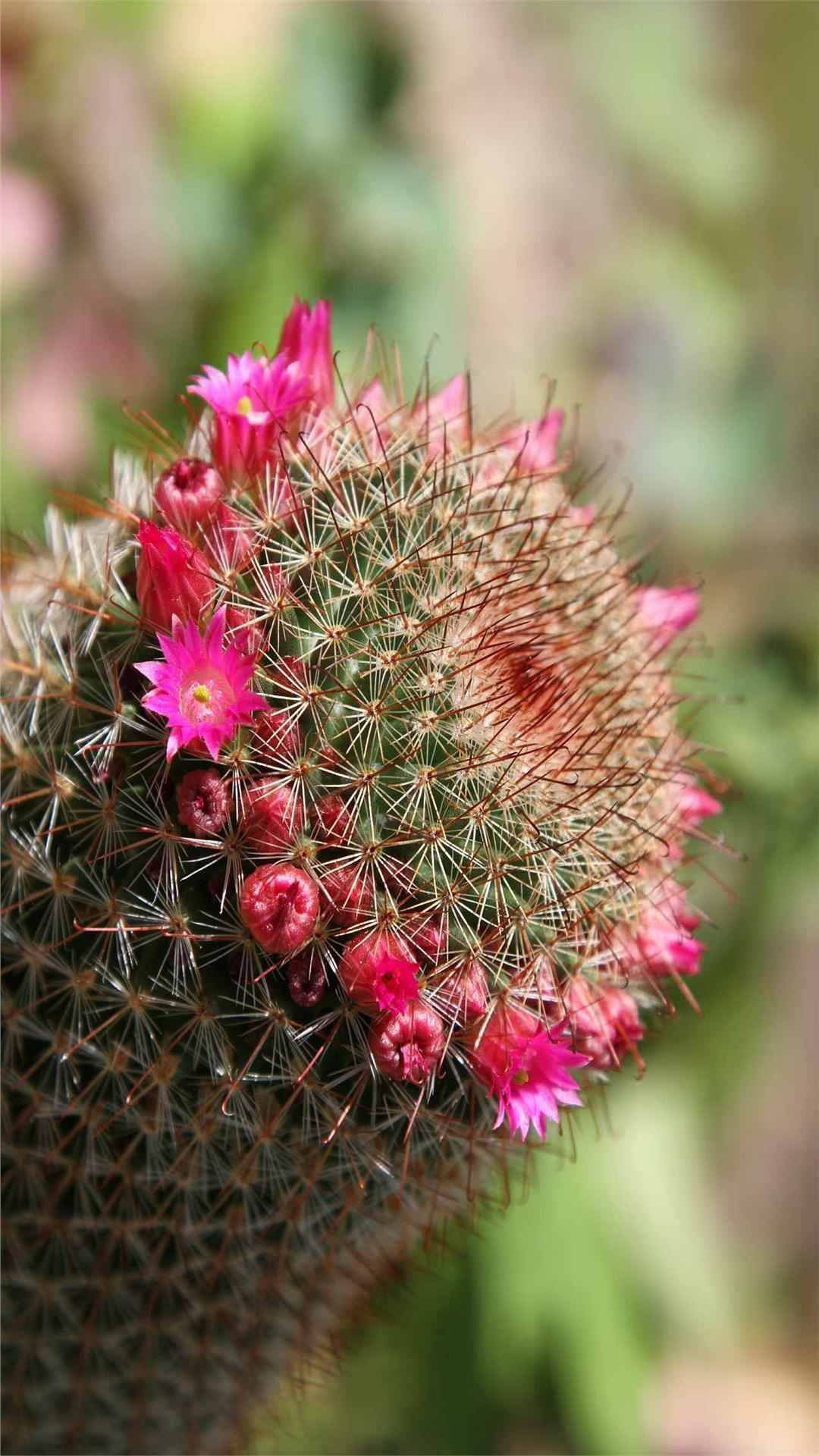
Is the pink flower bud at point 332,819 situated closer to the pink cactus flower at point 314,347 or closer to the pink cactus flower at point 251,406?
the pink cactus flower at point 251,406

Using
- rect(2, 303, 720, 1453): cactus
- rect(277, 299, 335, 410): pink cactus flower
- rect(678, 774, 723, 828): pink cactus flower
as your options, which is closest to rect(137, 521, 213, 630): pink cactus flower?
rect(2, 303, 720, 1453): cactus

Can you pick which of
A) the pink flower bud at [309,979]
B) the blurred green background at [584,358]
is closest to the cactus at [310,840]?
the pink flower bud at [309,979]

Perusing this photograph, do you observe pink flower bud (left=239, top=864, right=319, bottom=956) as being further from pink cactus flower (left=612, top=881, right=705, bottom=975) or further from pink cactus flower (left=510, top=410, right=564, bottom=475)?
pink cactus flower (left=510, top=410, right=564, bottom=475)

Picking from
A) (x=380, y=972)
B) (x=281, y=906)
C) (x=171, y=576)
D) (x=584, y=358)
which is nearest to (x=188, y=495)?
(x=171, y=576)

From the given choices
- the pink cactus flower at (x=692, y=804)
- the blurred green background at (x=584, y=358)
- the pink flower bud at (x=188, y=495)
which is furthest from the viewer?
the blurred green background at (x=584, y=358)

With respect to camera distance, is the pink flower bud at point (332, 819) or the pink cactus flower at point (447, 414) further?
the pink cactus flower at point (447, 414)

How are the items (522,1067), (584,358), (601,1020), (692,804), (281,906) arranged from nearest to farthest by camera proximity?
(281,906) → (522,1067) → (601,1020) → (692,804) → (584,358)

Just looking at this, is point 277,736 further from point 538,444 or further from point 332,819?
point 538,444
